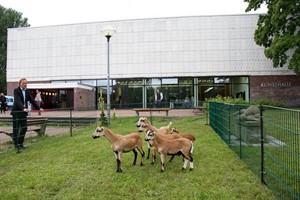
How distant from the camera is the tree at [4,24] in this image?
1884 inches

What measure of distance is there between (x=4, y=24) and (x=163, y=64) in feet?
112

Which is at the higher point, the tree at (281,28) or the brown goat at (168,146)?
the tree at (281,28)

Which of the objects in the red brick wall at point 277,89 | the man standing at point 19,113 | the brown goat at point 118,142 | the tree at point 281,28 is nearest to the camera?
the brown goat at point 118,142

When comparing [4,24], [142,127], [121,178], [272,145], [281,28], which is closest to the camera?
[272,145]

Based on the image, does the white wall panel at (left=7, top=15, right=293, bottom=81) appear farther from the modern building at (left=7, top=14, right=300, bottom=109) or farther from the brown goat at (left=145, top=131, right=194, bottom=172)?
the brown goat at (left=145, top=131, right=194, bottom=172)

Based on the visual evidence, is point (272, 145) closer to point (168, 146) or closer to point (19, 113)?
point (168, 146)

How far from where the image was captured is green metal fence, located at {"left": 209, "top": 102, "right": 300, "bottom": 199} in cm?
387

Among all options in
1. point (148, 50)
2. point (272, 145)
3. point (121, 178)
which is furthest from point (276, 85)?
point (121, 178)

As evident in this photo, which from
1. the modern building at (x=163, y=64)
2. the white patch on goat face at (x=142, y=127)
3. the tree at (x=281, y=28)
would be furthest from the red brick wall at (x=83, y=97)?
the white patch on goat face at (x=142, y=127)

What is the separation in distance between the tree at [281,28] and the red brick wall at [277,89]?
5269 mm

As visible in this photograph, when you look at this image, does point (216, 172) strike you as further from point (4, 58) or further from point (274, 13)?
point (4, 58)

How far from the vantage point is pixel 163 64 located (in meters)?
Answer: 31.0

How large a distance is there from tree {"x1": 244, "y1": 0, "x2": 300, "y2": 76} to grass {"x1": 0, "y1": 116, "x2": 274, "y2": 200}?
16141mm

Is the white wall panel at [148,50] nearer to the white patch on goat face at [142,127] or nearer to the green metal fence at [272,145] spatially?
the green metal fence at [272,145]
